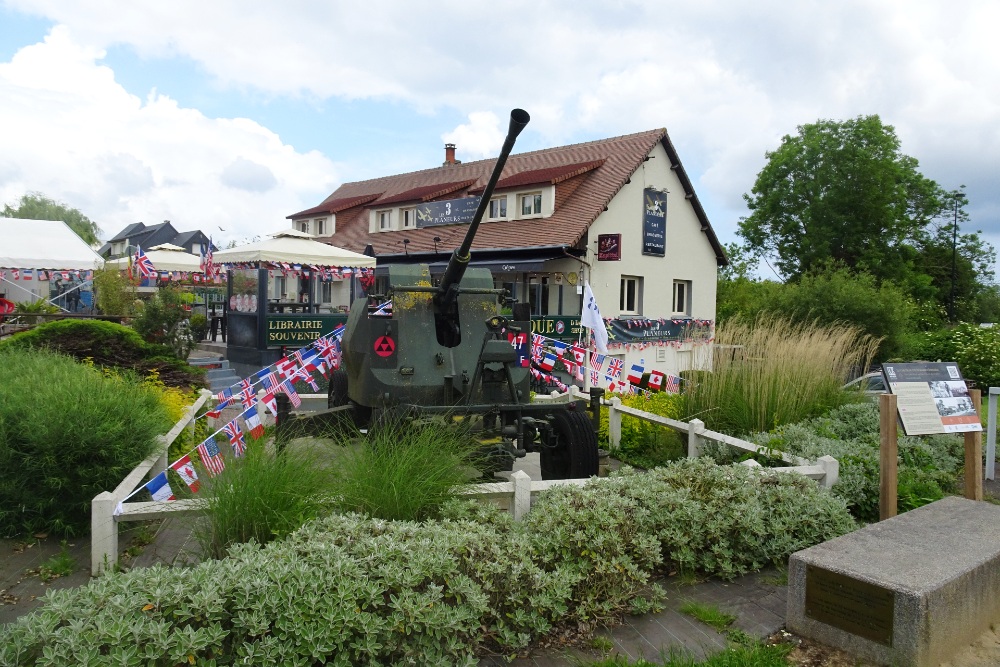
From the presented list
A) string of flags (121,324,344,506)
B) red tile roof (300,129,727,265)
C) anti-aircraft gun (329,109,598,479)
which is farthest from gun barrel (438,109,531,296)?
red tile roof (300,129,727,265)

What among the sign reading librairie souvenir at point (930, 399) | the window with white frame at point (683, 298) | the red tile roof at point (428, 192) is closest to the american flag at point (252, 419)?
the sign reading librairie souvenir at point (930, 399)

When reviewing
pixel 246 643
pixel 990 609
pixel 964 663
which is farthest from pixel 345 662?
pixel 990 609

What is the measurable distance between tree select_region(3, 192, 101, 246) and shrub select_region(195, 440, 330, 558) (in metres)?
69.9

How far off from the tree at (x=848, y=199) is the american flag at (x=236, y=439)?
118 ft

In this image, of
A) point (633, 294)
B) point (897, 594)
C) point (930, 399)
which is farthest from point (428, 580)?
point (633, 294)

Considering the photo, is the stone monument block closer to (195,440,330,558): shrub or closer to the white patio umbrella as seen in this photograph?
(195,440,330,558): shrub

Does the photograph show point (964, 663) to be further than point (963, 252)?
No

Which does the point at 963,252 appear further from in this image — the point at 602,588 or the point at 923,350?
the point at 602,588

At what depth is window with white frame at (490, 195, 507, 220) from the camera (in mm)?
24859

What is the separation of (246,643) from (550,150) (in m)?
26.1

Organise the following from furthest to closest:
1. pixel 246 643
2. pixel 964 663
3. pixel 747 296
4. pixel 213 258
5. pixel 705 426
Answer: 1. pixel 747 296
2. pixel 213 258
3. pixel 705 426
4. pixel 964 663
5. pixel 246 643

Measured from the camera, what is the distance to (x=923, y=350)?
22391 millimetres

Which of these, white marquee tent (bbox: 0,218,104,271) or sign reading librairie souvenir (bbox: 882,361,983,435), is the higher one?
white marquee tent (bbox: 0,218,104,271)

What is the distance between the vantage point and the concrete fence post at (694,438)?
7.11 metres
